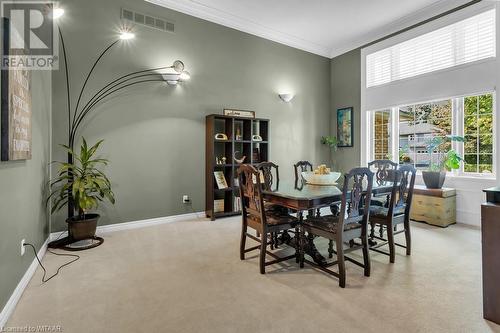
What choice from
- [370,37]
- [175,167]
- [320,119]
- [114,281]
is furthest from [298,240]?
[370,37]

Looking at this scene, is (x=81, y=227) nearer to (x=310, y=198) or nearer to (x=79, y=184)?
(x=79, y=184)

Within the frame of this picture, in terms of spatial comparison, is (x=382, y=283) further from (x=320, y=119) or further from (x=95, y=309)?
(x=320, y=119)

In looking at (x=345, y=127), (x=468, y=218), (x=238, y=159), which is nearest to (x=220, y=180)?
(x=238, y=159)

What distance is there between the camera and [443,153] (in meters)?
4.41

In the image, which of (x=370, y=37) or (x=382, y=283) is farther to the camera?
(x=370, y=37)

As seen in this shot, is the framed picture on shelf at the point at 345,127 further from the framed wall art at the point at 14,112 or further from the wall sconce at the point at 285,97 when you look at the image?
the framed wall art at the point at 14,112

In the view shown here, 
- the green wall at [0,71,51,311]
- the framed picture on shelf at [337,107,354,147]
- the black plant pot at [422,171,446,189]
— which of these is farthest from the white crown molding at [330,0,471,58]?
the green wall at [0,71,51,311]

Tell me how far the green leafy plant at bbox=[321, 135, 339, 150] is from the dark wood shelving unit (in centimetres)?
180

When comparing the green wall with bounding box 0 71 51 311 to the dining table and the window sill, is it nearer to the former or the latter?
the dining table

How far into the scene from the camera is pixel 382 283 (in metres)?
2.17

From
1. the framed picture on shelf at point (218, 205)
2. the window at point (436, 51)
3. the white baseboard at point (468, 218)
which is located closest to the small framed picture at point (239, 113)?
the framed picture on shelf at point (218, 205)

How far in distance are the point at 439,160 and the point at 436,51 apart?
1.86 metres

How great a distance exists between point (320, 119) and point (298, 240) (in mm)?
4219

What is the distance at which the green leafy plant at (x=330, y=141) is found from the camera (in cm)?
589
